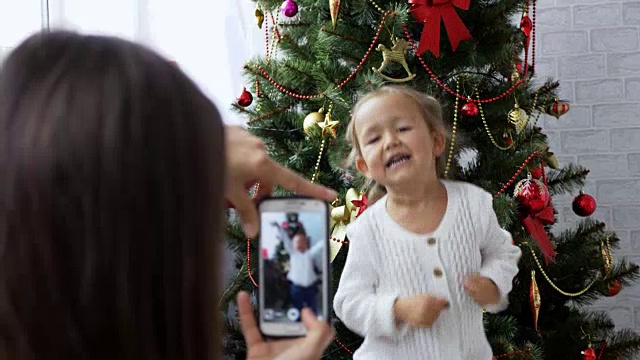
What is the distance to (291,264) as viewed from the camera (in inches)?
34.2

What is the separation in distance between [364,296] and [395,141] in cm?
29

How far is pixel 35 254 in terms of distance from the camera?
533mm

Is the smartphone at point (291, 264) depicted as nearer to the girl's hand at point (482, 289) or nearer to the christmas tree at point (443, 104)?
the girl's hand at point (482, 289)

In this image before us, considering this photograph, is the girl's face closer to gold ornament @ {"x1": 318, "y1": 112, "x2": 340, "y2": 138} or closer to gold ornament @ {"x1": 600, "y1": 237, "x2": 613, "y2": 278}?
gold ornament @ {"x1": 318, "y1": 112, "x2": 340, "y2": 138}

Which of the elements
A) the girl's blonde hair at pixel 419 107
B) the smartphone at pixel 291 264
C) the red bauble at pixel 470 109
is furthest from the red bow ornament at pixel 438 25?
the smartphone at pixel 291 264

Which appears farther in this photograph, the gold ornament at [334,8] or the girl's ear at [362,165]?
the gold ornament at [334,8]

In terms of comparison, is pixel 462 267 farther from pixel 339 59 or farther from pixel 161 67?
pixel 161 67

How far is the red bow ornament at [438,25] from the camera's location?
81.1 inches

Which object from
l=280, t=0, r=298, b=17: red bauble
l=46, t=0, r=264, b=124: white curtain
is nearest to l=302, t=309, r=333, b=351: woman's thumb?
l=280, t=0, r=298, b=17: red bauble

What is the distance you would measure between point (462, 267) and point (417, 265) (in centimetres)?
8

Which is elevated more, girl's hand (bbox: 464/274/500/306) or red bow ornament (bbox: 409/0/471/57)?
red bow ornament (bbox: 409/0/471/57)

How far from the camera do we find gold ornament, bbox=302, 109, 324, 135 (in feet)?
6.92

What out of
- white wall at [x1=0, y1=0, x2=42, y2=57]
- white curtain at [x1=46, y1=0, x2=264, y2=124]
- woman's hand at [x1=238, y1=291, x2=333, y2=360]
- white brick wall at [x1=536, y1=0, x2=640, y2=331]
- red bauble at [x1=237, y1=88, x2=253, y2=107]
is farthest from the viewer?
white brick wall at [x1=536, y1=0, x2=640, y2=331]

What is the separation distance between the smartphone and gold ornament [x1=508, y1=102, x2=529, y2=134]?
1.33 meters
